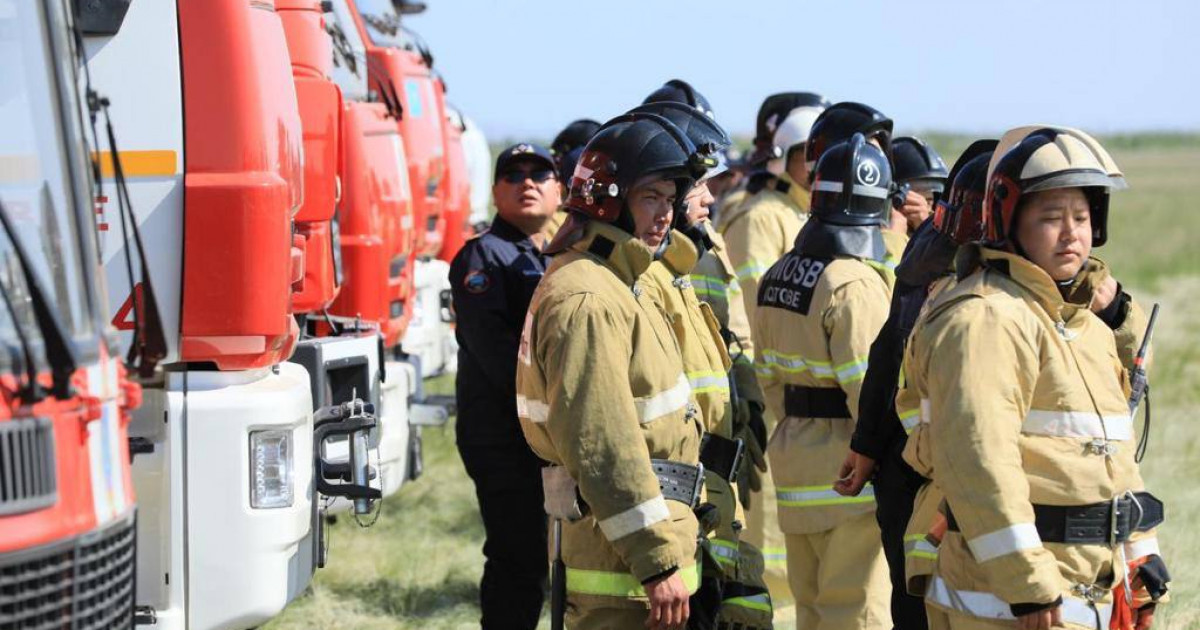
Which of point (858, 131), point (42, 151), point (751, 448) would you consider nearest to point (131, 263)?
point (42, 151)

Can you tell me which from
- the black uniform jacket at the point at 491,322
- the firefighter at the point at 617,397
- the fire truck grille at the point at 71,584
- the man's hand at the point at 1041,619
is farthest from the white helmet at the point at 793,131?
the fire truck grille at the point at 71,584

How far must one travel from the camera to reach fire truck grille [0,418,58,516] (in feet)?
11.7

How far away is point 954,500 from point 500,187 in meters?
3.65

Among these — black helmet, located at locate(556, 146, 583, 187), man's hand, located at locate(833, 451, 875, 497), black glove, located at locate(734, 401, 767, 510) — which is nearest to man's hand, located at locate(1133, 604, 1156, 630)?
man's hand, located at locate(833, 451, 875, 497)

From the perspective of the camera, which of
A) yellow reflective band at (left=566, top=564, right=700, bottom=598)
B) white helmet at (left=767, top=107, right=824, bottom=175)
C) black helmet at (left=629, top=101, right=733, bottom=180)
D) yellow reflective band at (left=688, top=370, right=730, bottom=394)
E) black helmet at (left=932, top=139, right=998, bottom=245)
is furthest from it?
white helmet at (left=767, top=107, right=824, bottom=175)

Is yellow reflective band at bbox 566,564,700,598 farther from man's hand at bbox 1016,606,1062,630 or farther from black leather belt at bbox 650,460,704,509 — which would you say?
man's hand at bbox 1016,606,1062,630

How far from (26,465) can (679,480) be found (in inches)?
79.2

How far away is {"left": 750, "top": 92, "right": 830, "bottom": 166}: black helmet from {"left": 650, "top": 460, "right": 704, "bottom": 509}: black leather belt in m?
4.71

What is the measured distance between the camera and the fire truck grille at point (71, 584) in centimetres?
359

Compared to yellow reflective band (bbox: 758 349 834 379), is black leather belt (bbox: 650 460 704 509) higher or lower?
higher

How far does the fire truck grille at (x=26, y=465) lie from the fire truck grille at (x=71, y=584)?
101mm

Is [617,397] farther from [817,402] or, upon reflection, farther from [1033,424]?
[817,402]

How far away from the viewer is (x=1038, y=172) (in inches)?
177

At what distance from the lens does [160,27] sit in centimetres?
512
